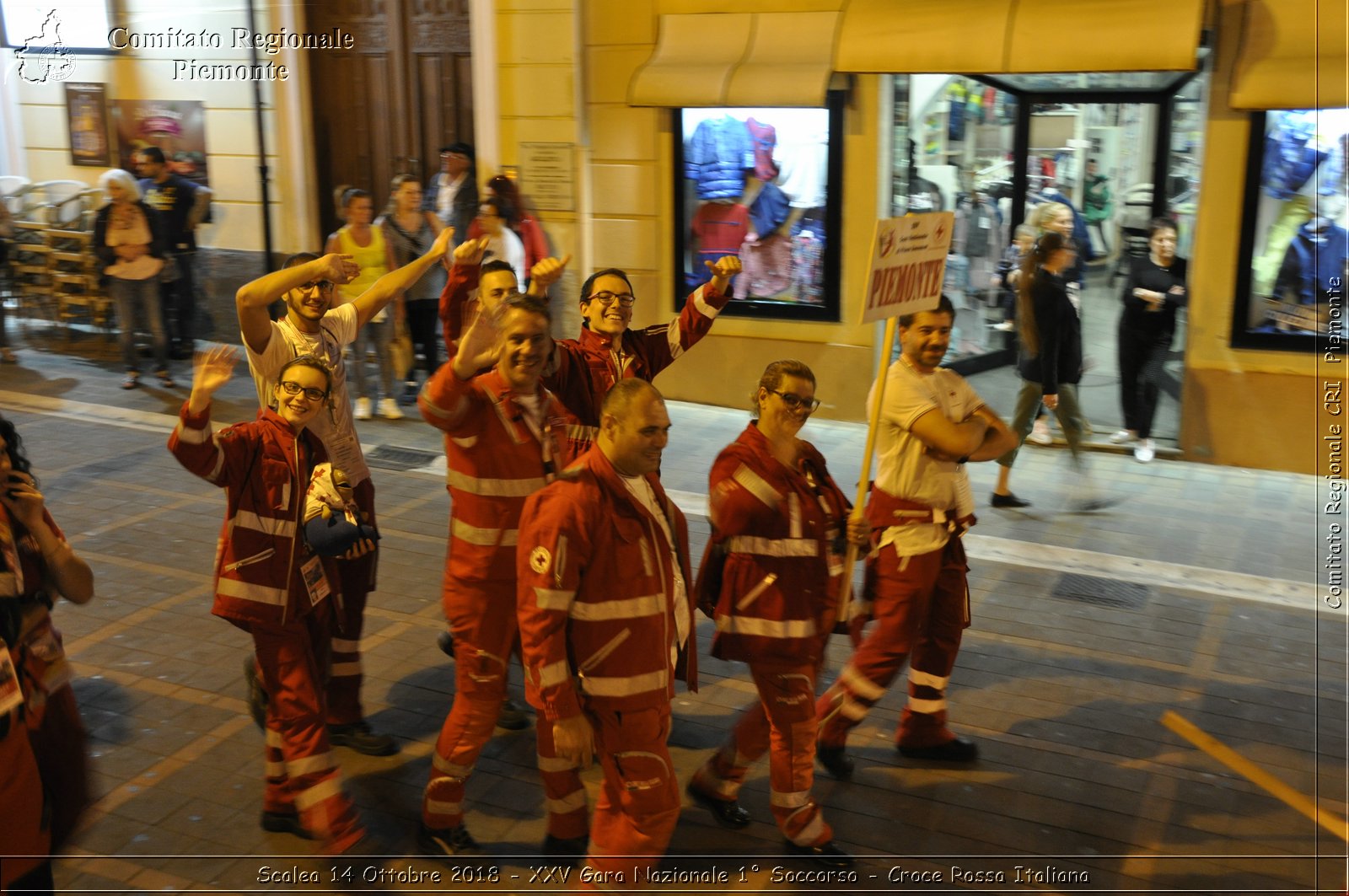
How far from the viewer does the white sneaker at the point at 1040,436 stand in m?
10.8

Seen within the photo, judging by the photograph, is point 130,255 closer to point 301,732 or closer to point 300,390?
point 300,390

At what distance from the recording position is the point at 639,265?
1189 centimetres

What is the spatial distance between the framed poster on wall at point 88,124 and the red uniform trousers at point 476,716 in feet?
42.9

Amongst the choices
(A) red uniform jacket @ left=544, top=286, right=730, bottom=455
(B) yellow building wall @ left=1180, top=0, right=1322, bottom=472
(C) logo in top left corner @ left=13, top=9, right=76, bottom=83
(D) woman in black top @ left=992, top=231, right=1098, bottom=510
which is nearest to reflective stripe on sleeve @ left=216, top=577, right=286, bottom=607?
(A) red uniform jacket @ left=544, top=286, right=730, bottom=455

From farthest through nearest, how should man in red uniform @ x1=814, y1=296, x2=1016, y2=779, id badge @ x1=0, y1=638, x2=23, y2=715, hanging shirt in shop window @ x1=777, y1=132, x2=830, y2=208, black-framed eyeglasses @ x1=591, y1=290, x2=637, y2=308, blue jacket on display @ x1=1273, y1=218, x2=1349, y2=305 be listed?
hanging shirt in shop window @ x1=777, y1=132, x2=830, y2=208, blue jacket on display @ x1=1273, y1=218, x2=1349, y2=305, black-framed eyeglasses @ x1=591, y1=290, x2=637, y2=308, man in red uniform @ x1=814, y1=296, x2=1016, y2=779, id badge @ x1=0, y1=638, x2=23, y2=715

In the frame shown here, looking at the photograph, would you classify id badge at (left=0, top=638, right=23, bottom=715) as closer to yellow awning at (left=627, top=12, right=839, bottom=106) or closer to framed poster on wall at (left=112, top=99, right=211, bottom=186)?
yellow awning at (left=627, top=12, right=839, bottom=106)

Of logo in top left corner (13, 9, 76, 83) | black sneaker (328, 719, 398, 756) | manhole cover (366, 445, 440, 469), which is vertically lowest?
black sneaker (328, 719, 398, 756)

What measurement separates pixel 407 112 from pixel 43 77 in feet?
17.5

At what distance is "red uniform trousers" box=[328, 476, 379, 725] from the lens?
543 cm

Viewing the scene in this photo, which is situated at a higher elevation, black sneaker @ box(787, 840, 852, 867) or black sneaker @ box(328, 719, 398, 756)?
black sneaker @ box(328, 719, 398, 756)

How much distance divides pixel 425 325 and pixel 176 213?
3.02 metres

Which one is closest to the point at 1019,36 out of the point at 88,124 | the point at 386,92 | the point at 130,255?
the point at 386,92

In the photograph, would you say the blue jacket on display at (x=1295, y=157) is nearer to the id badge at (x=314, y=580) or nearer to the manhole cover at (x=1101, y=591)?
the manhole cover at (x=1101, y=591)

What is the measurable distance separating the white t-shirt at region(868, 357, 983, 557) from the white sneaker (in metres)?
5.81
